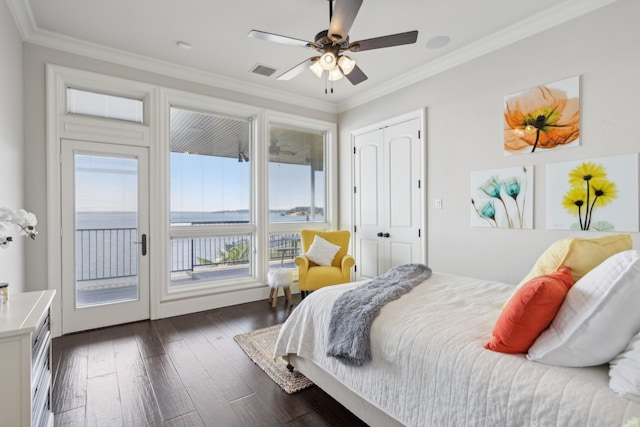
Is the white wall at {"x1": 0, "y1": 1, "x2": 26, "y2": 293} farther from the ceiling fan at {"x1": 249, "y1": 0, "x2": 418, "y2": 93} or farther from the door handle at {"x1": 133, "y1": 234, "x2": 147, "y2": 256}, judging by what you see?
the ceiling fan at {"x1": 249, "y1": 0, "x2": 418, "y2": 93}

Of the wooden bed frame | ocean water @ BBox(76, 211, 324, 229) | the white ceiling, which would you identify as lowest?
the wooden bed frame

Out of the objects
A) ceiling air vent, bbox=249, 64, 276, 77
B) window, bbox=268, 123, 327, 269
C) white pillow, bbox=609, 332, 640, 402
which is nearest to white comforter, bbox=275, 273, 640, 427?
white pillow, bbox=609, 332, 640, 402

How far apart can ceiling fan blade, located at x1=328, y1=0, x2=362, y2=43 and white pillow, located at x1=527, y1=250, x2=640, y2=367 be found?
77.2 inches

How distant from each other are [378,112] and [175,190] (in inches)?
115

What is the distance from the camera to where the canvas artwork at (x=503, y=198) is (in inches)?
116

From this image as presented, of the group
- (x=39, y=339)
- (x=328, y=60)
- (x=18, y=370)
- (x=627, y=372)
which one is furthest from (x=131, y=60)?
(x=627, y=372)

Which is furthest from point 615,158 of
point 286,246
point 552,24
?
point 286,246

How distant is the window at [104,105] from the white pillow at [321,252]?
103 inches

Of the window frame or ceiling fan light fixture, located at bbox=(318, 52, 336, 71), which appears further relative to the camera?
the window frame

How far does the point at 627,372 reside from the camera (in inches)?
40.3

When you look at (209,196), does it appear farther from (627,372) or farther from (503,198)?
(627,372)

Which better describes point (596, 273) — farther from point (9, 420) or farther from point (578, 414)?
point (9, 420)

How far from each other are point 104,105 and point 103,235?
1.45 metres

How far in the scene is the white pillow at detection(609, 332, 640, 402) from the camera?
982mm
